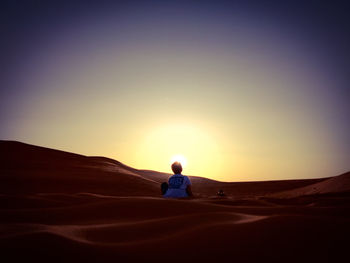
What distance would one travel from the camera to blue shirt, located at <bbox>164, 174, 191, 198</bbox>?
20.3 feet

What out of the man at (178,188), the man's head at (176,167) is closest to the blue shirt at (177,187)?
the man at (178,188)

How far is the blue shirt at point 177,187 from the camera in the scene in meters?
6.17

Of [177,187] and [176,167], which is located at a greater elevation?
[176,167]

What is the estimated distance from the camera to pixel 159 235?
2064mm

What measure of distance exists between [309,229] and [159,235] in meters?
1.04

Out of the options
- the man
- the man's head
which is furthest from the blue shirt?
the man's head

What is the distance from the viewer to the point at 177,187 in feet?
20.5

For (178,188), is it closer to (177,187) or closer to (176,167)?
(177,187)

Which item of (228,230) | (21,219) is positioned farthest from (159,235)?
(21,219)

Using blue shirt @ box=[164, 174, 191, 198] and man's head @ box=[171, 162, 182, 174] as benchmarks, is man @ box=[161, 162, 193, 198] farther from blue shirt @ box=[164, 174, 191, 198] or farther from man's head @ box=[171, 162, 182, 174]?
man's head @ box=[171, 162, 182, 174]

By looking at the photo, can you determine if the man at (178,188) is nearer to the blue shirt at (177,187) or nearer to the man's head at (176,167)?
the blue shirt at (177,187)

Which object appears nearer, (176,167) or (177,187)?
(177,187)

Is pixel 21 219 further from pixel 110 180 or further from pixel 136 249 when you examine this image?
pixel 110 180

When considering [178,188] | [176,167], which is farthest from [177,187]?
[176,167]
